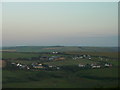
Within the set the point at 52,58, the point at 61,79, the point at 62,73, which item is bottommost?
the point at 61,79

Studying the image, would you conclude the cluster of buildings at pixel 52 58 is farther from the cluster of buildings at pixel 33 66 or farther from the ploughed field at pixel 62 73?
the cluster of buildings at pixel 33 66

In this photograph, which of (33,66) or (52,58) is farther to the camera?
(52,58)

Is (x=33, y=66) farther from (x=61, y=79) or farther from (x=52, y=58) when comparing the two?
(x=61, y=79)

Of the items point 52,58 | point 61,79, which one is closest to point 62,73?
point 61,79

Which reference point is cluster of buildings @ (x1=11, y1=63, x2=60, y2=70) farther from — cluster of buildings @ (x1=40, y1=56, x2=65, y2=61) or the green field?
cluster of buildings @ (x1=40, y1=56, x2=65, y2=61)

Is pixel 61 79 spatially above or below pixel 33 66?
below

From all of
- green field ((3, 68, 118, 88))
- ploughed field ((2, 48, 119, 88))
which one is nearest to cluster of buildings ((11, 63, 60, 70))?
ploughed field ((2, 48, 119, 88))

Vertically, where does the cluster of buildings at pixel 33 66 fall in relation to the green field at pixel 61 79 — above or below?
above

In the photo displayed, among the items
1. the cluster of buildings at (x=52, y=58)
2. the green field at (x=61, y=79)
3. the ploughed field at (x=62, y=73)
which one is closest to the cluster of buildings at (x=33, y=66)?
the ploughed field at (x=62, y=73)

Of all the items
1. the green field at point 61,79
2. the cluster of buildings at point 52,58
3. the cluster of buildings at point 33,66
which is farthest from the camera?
the cluster of buildings at point 52,58
